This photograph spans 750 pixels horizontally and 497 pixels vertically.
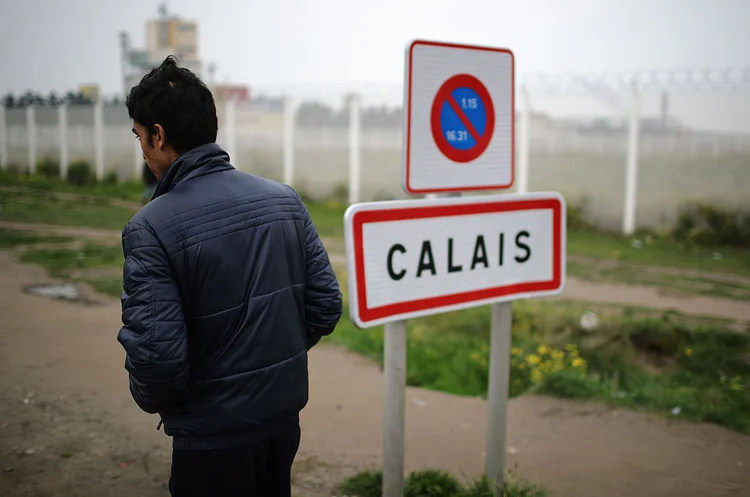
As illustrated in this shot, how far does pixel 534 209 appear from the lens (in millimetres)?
2766

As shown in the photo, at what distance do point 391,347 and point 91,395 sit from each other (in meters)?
2.42

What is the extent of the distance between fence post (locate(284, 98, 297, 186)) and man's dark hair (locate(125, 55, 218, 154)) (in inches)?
519

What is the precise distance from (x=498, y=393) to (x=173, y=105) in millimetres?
1719

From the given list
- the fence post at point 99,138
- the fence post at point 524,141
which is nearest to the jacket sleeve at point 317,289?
the fence post at point 524,141

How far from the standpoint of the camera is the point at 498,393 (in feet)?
9.23

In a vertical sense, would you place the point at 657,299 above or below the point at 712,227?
below

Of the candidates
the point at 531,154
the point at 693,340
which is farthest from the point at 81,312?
the point at 531,154

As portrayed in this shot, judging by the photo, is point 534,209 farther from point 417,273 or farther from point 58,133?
point 58,133

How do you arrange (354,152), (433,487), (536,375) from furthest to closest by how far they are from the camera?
(354,152)
(536,375)
(433,487)

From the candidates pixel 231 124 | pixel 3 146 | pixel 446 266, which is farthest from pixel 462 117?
pixel 231 124

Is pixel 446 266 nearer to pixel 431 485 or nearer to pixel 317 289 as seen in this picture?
pixel 317 289

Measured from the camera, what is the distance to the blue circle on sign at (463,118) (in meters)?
2.49

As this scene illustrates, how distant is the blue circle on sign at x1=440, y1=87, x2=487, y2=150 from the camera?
8.16 ft

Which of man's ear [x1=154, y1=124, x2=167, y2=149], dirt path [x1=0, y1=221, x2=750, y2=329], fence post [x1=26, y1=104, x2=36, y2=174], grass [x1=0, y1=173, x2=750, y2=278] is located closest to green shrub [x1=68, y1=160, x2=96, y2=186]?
grass [x1=0, y1=173, x2=750, y2=278]
